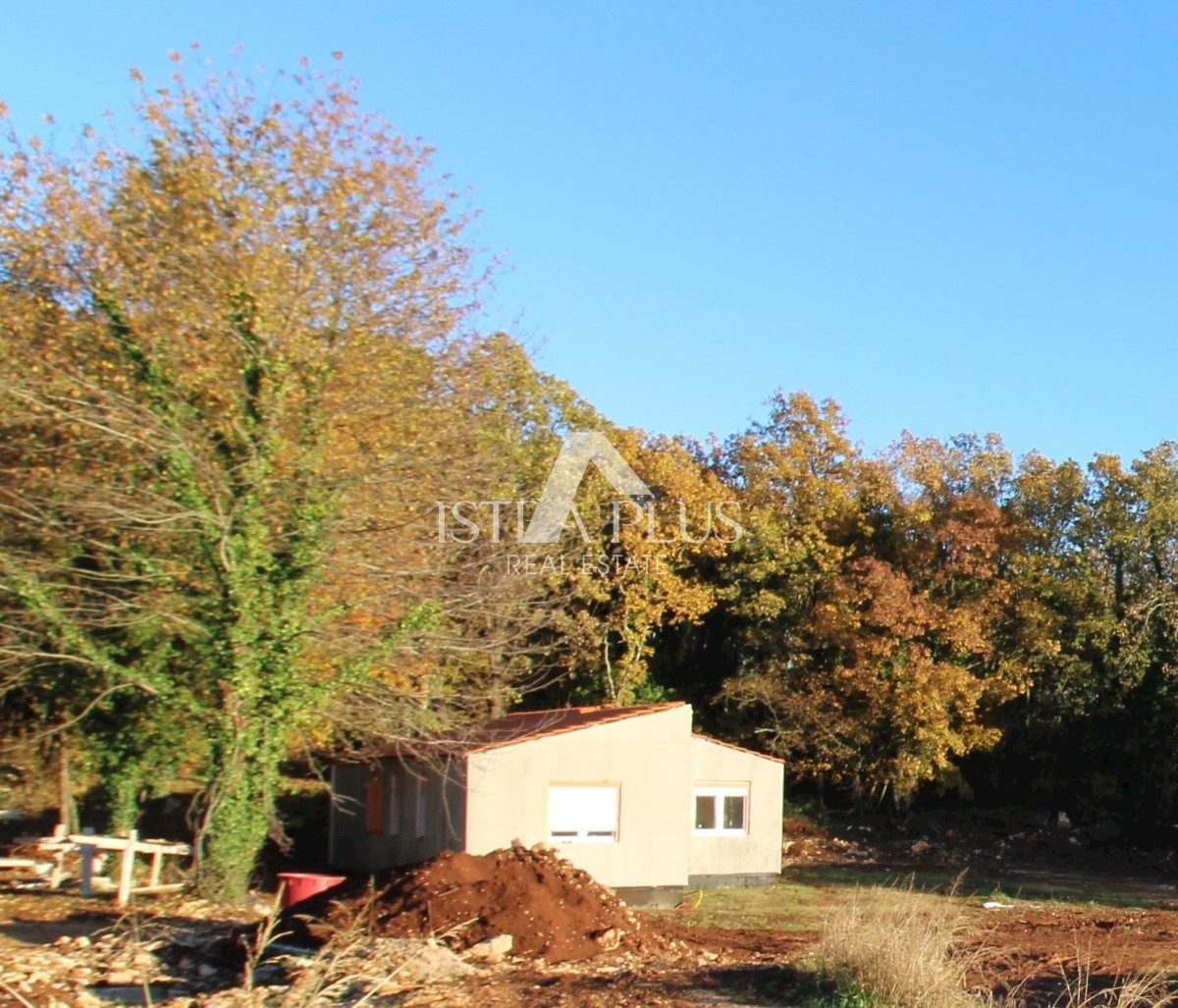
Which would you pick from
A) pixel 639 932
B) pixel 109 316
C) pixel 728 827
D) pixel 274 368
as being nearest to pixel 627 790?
pixel 728 827

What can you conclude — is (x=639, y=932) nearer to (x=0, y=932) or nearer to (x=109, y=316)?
(x=0, y=932)

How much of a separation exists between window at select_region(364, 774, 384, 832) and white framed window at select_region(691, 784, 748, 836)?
6.14 metres

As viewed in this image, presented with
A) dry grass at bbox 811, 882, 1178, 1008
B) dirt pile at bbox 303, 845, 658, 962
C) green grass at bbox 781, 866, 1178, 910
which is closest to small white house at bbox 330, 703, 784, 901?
green grass at bbox 781, 866, 1178, 910

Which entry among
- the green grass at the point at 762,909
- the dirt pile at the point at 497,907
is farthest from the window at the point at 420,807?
the dirt pile at the point at 497,907

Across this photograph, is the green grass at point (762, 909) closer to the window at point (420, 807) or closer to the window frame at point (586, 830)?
the window frame at point (586, 830)

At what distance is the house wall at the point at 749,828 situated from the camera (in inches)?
970

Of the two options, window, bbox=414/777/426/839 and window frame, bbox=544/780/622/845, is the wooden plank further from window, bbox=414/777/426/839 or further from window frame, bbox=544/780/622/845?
window frame, bbox=544/780/622/845

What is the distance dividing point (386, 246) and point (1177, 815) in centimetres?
2520

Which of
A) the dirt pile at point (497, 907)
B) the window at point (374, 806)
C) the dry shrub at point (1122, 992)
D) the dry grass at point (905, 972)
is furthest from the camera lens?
the window at point (374, 806)

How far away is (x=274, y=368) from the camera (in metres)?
17.2

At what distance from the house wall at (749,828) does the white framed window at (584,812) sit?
2342mm

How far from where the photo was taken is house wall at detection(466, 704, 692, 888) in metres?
21.8

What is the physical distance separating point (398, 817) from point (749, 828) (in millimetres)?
6753

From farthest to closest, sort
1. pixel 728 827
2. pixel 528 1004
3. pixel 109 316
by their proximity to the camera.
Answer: pixel 728 827, pixel 109 316, pixel 528 1004
